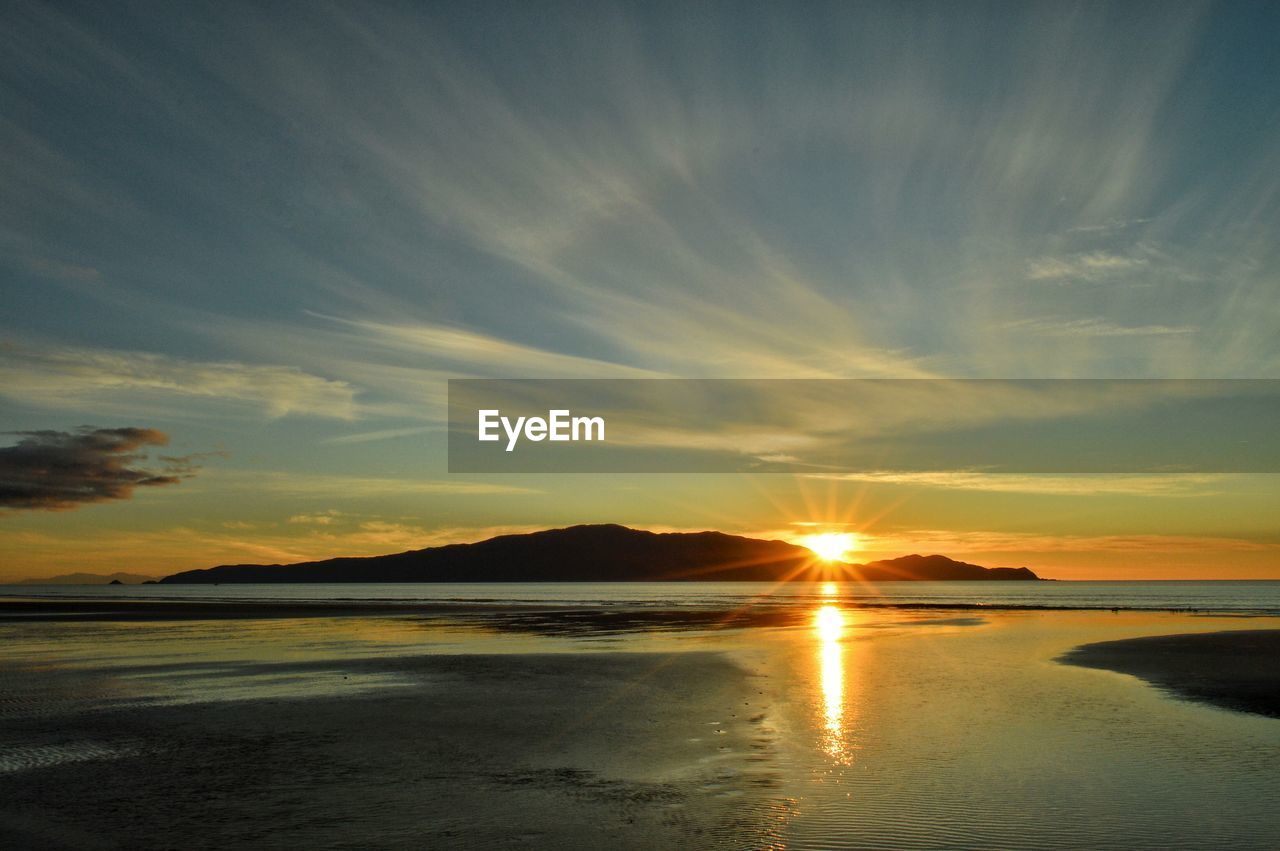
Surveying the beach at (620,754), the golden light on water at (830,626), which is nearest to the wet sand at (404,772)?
the beach at (620,754)

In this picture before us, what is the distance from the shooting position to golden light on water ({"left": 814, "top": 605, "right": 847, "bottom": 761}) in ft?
60.1

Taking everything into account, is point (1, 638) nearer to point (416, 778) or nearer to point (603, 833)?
point (416, 778)

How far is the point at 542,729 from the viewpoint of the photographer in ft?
67.1

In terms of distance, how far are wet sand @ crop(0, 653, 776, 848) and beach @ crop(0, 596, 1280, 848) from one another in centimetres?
7

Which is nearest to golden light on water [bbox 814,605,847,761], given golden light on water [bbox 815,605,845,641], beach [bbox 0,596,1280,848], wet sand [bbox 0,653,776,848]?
golden light on water [bbox 815,605,845,641]

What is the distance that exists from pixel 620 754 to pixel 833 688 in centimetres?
1121

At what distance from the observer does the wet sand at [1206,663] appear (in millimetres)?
25672

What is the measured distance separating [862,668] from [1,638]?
4526cm

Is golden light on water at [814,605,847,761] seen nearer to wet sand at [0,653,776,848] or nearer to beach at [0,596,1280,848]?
beach at [0,596,1280,848]

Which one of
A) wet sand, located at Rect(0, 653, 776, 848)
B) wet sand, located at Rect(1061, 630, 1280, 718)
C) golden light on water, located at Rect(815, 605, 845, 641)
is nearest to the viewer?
wet sand, located at Rect(0, 653, 776, 848)

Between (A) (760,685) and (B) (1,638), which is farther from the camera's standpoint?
(B) (1,638)

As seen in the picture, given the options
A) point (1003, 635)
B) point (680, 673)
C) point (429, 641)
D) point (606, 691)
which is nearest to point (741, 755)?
point (606, 691)

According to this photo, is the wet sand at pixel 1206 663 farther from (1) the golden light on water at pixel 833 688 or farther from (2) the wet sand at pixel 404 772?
(2) the wet sand at pixel 404 772

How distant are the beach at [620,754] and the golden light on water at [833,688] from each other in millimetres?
141
